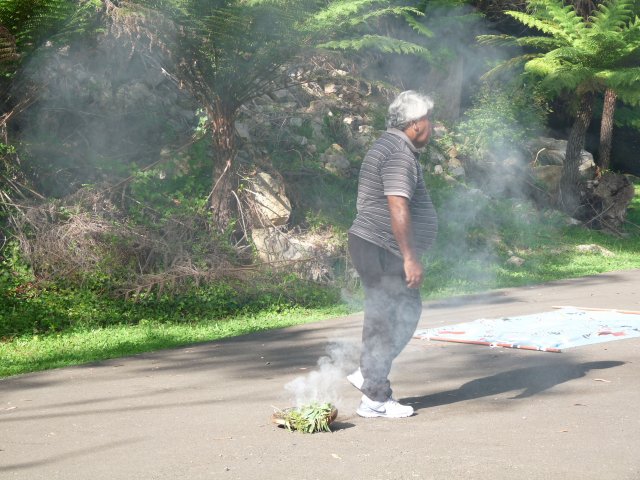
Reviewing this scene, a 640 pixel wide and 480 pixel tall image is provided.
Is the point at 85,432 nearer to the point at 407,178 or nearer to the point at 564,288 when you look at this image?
the point at 407,178

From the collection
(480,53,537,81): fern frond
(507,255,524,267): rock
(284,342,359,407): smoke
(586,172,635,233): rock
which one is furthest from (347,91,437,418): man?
(586,172,635,233): rock

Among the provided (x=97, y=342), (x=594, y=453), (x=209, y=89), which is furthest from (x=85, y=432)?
(x=209, y=89)

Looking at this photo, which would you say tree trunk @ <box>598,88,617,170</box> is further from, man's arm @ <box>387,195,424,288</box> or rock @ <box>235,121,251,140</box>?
man's arm @ <box>387,195,424,288</box>

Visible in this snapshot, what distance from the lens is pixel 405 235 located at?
5039 mm

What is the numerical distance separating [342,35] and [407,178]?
981 cm

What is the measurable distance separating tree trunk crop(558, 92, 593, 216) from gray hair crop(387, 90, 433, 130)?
1285cm

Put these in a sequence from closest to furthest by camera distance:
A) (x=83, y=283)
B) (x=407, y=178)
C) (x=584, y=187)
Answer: (x=407, y=178)
(x=83, y=283)
(x=584, y=187)

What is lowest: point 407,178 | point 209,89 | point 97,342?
point 97,342

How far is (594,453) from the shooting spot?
14.3 feet

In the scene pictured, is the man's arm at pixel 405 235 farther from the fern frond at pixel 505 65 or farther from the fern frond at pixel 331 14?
the fern frond at pixel 505 65

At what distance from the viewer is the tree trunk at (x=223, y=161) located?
11508mm

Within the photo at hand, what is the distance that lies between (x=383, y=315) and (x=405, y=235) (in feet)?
1.59

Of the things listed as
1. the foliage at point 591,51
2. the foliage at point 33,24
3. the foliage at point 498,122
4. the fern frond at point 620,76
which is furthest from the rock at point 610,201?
the foliage at point 33,24

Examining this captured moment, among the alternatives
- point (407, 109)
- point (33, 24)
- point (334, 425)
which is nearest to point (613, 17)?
point (33, 24)
